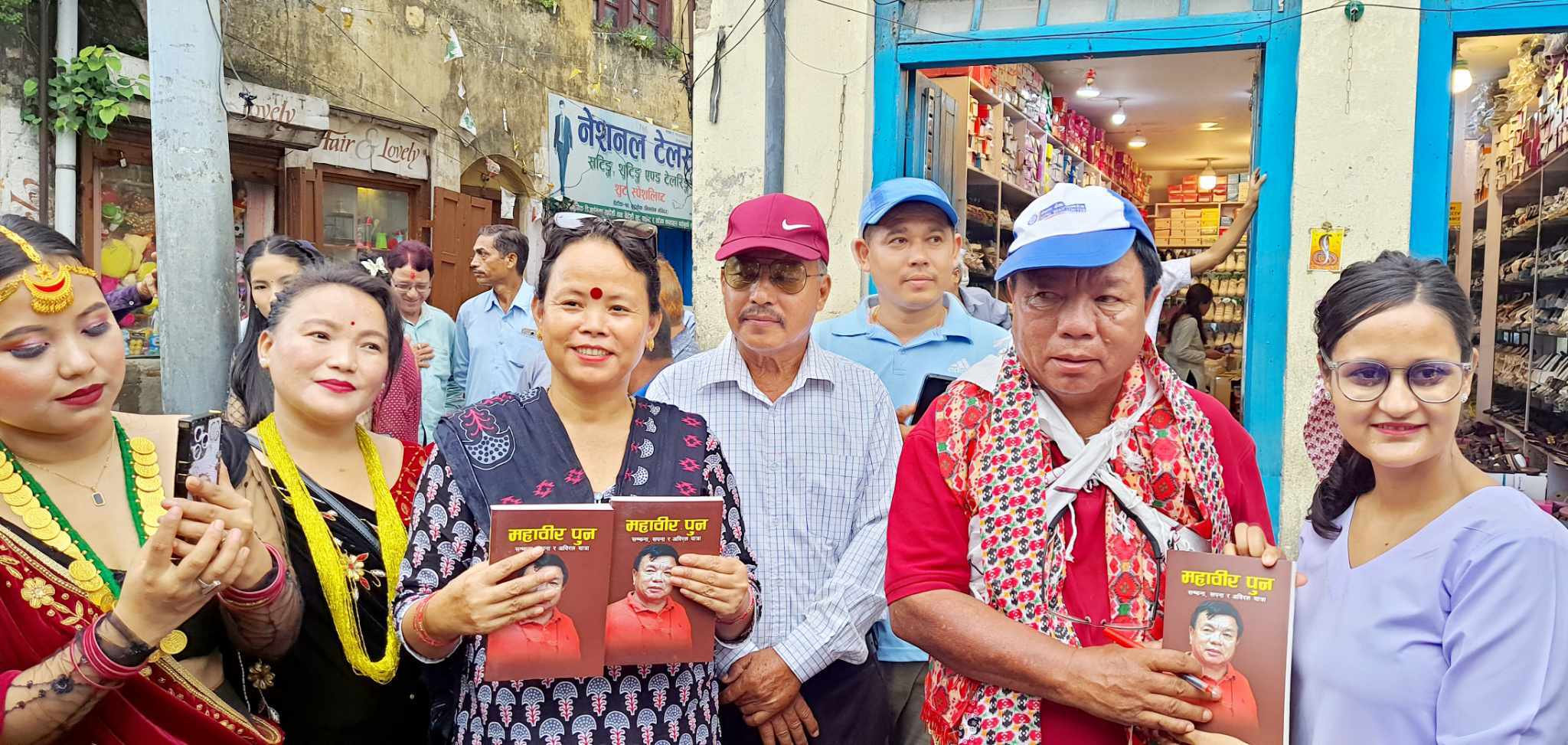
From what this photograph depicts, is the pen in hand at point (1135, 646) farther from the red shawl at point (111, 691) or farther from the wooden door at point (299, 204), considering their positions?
the wooden door at point (299, 204)

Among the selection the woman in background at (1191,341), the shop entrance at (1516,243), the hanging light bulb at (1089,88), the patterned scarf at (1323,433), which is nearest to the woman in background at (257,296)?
the patterned scarf at (1323,433)

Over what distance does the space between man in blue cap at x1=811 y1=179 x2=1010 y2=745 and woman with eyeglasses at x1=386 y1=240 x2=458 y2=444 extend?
9.78 feet

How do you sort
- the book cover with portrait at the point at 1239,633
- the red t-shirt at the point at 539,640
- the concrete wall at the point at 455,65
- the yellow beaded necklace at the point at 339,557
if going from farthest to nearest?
the concrete wall at the point at 455,65 < the yellow beaded necklace at the point at 339,557 < the red t-shirt at the point at 539,640 < the book cover with portrait at the point at 1239,633

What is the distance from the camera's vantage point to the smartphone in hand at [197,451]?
181 cm

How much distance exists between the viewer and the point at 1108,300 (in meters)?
1.73

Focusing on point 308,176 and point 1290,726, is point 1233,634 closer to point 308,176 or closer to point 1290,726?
point 1290,726

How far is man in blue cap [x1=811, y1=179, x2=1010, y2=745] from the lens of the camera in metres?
3.31

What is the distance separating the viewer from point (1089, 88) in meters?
8.52

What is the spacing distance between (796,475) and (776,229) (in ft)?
2.07

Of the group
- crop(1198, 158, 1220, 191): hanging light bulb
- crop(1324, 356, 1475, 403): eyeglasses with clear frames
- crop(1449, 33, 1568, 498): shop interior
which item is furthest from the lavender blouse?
crop(1198, 158, 1220, 191): hanging light bulb

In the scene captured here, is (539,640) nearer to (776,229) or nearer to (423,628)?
(423,628)

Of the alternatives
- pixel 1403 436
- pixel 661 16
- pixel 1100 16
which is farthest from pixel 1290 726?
pixel 661 16

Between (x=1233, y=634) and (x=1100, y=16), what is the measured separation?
12.7ft

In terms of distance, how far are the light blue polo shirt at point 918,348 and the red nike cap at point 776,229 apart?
766mm
